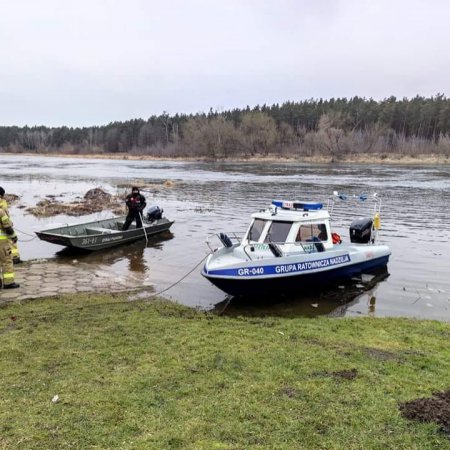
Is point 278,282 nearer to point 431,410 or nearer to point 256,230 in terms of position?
point 256,230

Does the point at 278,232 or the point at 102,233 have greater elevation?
the point at 278,232

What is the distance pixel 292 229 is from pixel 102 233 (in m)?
7.65

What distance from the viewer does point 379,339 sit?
310 inches

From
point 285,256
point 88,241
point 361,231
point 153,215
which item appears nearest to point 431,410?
point 285,256

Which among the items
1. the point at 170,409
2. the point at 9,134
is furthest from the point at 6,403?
the point at 9,134

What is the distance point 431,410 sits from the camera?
509cm

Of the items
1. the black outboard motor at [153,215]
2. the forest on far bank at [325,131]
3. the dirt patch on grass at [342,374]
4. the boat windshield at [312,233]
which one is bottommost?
the dirt patch on grass at [342,374]

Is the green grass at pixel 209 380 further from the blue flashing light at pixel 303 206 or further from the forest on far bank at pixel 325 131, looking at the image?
the forest on far bank at pixel 325 131

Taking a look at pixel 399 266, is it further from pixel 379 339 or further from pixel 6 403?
pixel 6 403

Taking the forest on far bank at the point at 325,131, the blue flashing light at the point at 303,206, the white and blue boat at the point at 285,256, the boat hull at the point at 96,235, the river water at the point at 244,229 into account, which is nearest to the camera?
the white and blue boat at the point at 285,256

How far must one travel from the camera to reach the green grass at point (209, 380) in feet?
15.2

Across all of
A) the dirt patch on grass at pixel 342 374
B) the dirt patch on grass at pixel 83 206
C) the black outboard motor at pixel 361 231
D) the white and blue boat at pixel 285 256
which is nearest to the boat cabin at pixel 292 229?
the white and blue boat at pixel 285 256

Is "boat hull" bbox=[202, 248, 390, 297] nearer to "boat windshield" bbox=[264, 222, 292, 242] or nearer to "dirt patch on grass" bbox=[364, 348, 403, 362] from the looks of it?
"boat windshield" bbox=[264, 222, 292, 242]

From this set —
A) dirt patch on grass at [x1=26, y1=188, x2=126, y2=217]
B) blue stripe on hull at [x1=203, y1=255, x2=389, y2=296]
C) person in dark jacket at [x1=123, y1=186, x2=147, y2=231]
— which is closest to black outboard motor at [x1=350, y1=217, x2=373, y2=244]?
blue stripe on hull at [x1=203, y1=255, x2=389, y2=296]
